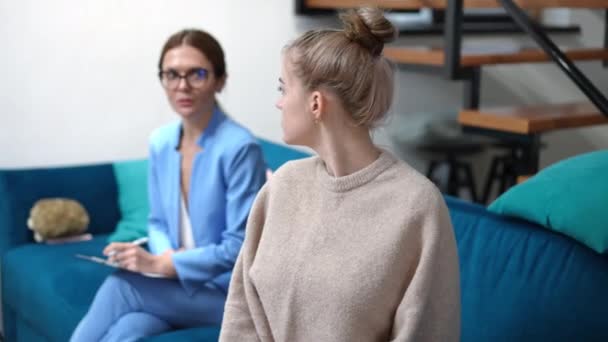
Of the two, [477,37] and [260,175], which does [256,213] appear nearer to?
[260,175]

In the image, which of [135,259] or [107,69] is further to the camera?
[107,69]

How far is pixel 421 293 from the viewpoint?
135 cm

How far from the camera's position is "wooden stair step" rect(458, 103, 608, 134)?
8.82 ft

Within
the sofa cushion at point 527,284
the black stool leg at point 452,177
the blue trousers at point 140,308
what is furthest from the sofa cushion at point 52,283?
the black stool leg at point 452,177

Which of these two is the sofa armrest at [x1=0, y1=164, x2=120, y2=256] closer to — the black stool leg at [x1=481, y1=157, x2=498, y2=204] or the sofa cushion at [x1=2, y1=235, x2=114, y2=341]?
the sofa cushion at [x1=2, y1=235, x2=114, y2=341]

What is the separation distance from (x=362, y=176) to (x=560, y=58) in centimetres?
138

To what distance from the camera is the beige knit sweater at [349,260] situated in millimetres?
1366

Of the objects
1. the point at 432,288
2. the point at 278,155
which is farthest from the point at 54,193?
the point at 432,288

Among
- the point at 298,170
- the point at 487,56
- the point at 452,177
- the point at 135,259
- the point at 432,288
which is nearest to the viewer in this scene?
the point at 432,288

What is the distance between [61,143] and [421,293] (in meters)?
2.43

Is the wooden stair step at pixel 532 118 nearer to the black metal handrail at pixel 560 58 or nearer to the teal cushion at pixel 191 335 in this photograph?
the black metal handrail at pixel 560 58

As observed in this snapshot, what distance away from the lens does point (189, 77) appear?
226 cm

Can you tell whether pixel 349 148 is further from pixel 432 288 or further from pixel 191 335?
pixel 191 335

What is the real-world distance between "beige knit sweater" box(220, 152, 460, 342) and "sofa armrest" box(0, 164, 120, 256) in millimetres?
1788
